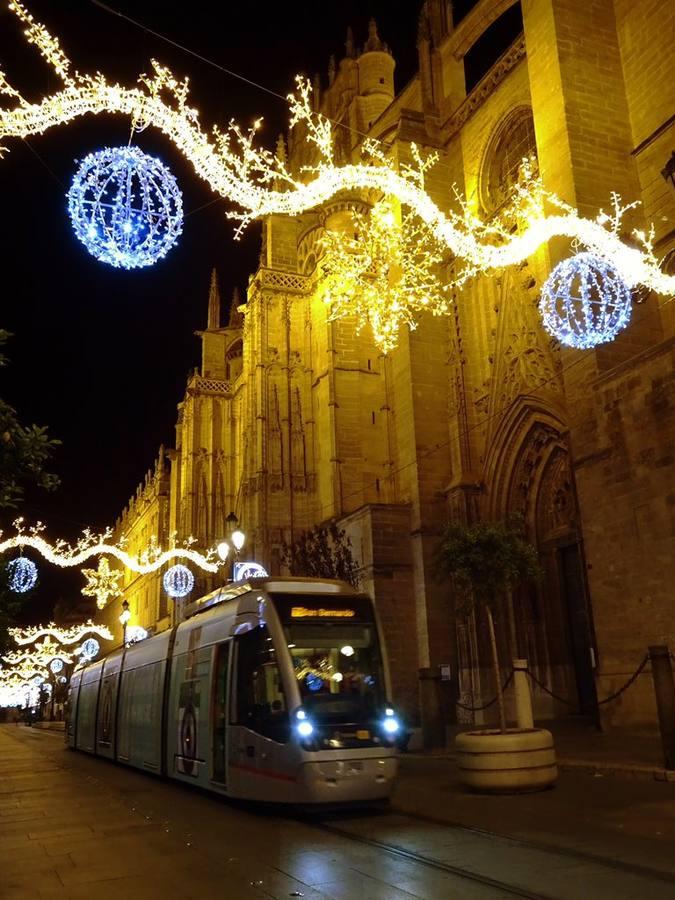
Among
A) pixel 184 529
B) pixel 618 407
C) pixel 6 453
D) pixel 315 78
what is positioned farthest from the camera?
pixel 184 529

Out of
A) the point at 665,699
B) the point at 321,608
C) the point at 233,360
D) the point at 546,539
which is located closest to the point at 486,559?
the point at 665,699

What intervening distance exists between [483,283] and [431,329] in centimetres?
216

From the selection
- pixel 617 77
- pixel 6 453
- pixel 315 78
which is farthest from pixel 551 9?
pixel 315 78

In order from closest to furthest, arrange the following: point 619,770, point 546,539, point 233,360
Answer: point 619,770 < point 546,539 < point 233,360

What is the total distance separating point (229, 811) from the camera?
1010 centimetres

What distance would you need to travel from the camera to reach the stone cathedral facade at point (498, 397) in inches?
594

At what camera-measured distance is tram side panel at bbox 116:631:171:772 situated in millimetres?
14116

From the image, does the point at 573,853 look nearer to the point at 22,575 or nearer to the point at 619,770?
the point at 619,770

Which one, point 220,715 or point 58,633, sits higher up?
point 58,633

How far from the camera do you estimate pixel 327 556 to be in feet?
80.1

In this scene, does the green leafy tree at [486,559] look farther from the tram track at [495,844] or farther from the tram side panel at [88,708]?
the tram side panel at [88,708]

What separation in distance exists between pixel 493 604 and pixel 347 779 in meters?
5.86

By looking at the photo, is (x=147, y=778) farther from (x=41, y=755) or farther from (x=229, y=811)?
(x=41, y=755)

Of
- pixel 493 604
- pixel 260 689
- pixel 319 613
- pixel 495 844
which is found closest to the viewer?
pixel 495 844
